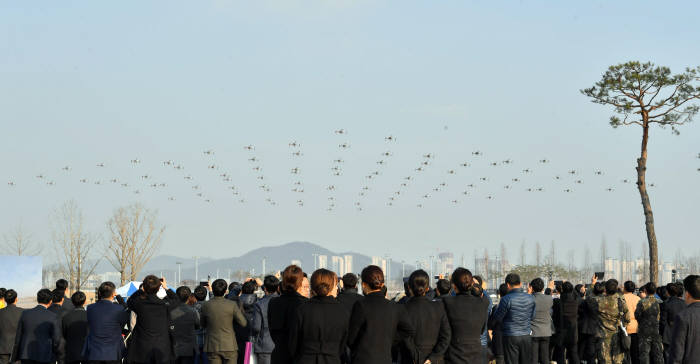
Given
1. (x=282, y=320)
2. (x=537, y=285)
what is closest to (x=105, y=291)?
(x=282, y=320)

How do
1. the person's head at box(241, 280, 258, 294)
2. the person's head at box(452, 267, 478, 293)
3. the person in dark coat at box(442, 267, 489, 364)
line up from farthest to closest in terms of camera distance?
the person's head at box(241, 280, 258, 294) → the person's head at box(452, 267, 478, 293) → the person in dark coat at box(442, 267, 489, 364)

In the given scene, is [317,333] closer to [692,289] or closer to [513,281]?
[692,289]

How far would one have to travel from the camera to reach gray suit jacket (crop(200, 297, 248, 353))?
11.9m

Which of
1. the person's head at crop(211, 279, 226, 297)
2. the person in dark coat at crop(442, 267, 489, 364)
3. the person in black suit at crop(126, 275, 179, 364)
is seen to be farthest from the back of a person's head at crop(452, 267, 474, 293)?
the person in black suit at crop(126, 275, 179, 364)

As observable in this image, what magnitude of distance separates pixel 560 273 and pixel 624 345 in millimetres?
109990

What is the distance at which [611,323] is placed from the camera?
1470 centimetres

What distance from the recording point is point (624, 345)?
48.2 feet

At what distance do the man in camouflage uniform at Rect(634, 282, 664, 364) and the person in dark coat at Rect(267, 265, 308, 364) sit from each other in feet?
25.2

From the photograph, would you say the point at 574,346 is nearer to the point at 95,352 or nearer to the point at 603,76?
the point at 95,352

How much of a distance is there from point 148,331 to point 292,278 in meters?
3.30

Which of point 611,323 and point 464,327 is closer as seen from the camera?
point 464,327

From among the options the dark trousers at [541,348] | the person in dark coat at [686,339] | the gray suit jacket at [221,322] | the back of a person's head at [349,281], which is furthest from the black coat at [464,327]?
the dark trousers at [541,348]

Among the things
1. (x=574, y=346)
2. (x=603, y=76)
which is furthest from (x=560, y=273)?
(x=574, y=346)

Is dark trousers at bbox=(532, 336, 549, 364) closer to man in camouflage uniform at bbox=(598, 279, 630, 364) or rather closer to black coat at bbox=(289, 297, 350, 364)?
man in camouflage uniform at bbox=(598, 279, 630, 364)
